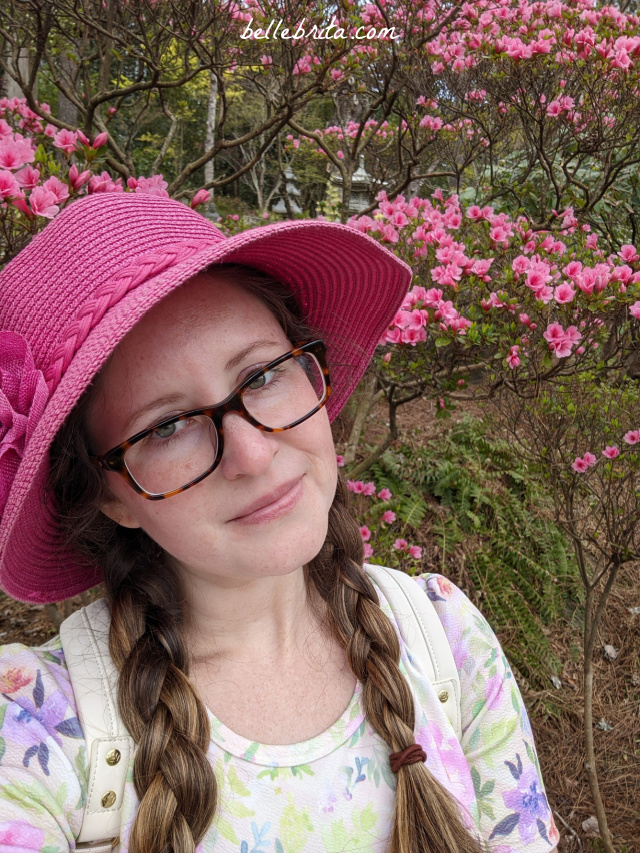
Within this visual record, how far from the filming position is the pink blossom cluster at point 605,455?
2.29m

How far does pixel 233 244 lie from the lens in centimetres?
103

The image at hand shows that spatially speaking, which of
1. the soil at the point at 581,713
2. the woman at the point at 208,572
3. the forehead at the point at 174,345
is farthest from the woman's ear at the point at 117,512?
the soil at the point at 581,713

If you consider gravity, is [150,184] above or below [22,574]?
above

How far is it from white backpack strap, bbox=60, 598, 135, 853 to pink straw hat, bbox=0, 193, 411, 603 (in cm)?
23

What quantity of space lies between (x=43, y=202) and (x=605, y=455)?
2.12 meters

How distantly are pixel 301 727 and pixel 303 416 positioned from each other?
2.13 ft

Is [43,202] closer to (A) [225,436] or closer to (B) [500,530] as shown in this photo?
(A) [225,436]

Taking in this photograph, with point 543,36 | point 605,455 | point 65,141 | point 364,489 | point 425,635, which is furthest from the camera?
point 364,489

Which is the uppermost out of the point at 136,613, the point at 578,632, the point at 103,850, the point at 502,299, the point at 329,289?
the point at 329,289

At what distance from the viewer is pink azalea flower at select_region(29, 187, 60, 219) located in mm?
1586

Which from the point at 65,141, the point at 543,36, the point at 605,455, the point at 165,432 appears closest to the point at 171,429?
the point at 165,432

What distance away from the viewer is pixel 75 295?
3.43 ft

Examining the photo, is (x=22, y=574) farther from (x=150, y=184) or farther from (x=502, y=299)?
(x=502, y=299)

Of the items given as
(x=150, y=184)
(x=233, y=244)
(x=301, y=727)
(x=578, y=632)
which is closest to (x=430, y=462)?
(x=578, y=632)
